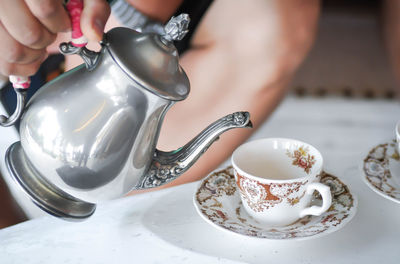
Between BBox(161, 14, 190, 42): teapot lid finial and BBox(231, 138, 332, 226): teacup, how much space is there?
0.50ft

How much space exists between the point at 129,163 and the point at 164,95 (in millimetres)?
76

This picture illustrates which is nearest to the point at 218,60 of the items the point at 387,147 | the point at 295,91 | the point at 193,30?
the point at 193,30

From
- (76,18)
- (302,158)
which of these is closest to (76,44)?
(76,18)

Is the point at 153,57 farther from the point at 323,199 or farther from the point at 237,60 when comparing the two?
the point at 237,60

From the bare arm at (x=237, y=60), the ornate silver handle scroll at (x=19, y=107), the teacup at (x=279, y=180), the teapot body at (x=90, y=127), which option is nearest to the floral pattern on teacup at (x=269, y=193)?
the teacup at (x=279, y=180)

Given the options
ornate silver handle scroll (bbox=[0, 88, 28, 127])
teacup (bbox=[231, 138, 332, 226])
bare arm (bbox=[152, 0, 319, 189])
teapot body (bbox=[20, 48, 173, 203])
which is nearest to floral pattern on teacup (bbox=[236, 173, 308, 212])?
teacup (bbox=[231, 138, 332, 226])

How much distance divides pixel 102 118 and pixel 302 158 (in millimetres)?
227

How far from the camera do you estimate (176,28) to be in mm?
414

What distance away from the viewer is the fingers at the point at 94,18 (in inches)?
16.1

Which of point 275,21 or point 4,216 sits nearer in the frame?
point 4,216

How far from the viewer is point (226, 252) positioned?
0.49 m

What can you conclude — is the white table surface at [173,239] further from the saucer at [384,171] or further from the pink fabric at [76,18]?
the pink fabric at [76,18]

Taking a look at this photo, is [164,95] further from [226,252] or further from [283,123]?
[283,123]

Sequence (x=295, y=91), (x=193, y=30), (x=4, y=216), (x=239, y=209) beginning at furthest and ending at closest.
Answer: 1. (x=295, y=91)
2. (x=193, y=30)
3. (x=4, y=216)
4. (x=239, y=209)
